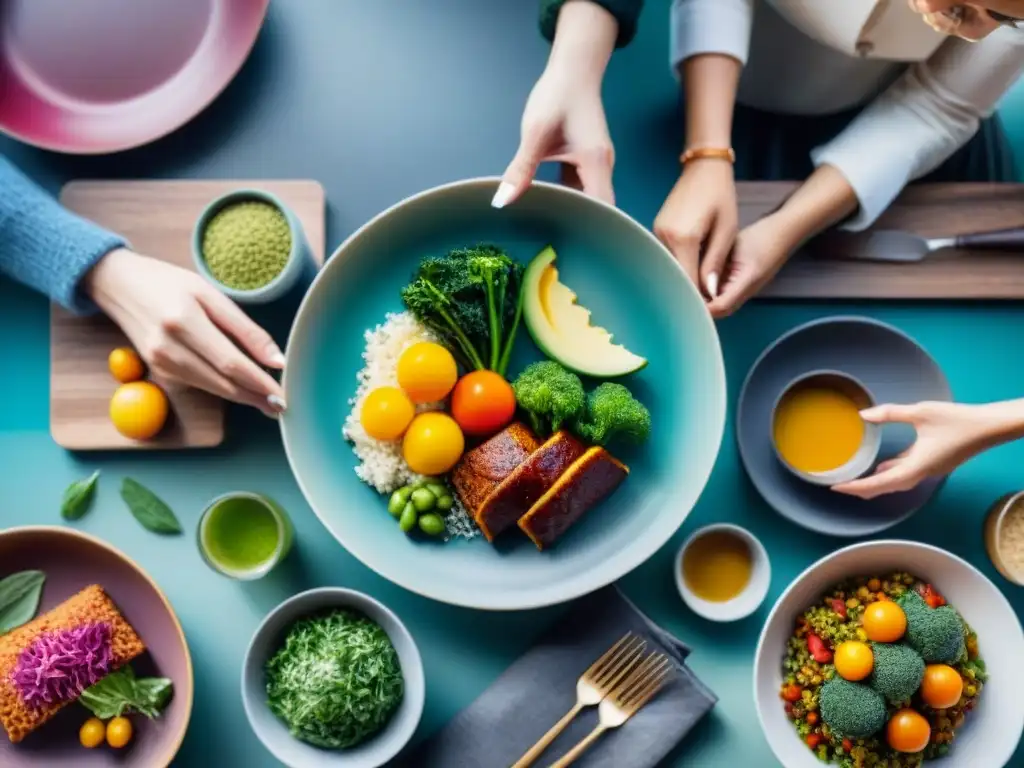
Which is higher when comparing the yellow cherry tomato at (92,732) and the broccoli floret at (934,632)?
the broccoli floret at (934,632)

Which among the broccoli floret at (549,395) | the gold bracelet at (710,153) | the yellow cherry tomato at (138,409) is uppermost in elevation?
the gold bracelet at (710,153)

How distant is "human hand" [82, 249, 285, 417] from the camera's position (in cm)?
131

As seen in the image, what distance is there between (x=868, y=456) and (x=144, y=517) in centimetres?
120

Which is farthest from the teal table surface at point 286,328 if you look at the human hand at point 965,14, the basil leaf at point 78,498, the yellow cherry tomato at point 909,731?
the human hand at point 965,14

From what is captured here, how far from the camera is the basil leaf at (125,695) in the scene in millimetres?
1348

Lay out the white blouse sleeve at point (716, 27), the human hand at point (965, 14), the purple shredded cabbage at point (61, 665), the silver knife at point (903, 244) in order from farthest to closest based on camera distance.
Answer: the silver knife at point (903, 244), the white blouse sleeve at point (716, 27), the purple shredded cabbage at point (61, 665), the human hand at point (965, 14)

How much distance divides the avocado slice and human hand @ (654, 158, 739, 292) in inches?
6.8

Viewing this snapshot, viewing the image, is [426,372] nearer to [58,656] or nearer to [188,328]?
[188,328]

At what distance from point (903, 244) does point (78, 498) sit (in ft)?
4.77

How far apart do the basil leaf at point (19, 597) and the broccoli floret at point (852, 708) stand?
125 centimetres

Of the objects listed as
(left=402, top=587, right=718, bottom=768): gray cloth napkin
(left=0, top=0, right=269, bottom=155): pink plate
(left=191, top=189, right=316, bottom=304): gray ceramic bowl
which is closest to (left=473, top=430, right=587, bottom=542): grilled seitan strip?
(left=402, top=587, right=718, bottom=768): gray cloth napkin

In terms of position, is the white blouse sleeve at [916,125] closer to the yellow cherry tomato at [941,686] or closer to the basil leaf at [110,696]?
the yellow cherry tomato at [941,686]

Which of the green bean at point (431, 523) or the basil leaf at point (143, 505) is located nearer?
the green bean at point (431, 523)

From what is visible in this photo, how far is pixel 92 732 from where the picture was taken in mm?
1361
